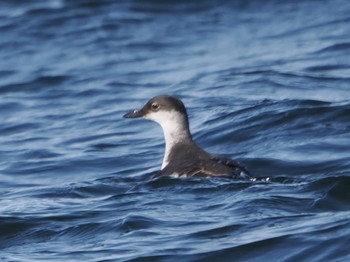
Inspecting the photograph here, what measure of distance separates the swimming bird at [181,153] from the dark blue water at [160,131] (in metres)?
0.15

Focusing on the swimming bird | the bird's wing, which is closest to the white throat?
the swimming bird

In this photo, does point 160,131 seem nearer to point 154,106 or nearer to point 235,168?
point 154,106

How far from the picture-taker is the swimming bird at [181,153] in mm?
12086

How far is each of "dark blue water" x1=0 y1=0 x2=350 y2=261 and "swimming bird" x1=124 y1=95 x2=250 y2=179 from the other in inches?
6.0

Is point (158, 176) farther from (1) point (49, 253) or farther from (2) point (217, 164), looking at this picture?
(1) point (49, 253)

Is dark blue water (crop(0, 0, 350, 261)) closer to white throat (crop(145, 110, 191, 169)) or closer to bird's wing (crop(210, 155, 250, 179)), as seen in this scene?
bird's wing (crop(210, 155, 250, 179))

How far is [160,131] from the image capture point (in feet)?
55.0

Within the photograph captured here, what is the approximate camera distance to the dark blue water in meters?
10.5

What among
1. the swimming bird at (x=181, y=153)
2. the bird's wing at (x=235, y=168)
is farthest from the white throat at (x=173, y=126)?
the bird's wing at (x=235, y=168)

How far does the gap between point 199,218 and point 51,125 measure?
6941 mm

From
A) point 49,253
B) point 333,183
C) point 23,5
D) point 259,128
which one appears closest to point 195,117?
point 259,128

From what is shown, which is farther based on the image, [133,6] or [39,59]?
[133,6]

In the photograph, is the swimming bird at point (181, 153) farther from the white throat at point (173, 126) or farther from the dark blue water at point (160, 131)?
the dark blue water at point (160, 131)

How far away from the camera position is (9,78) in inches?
828
